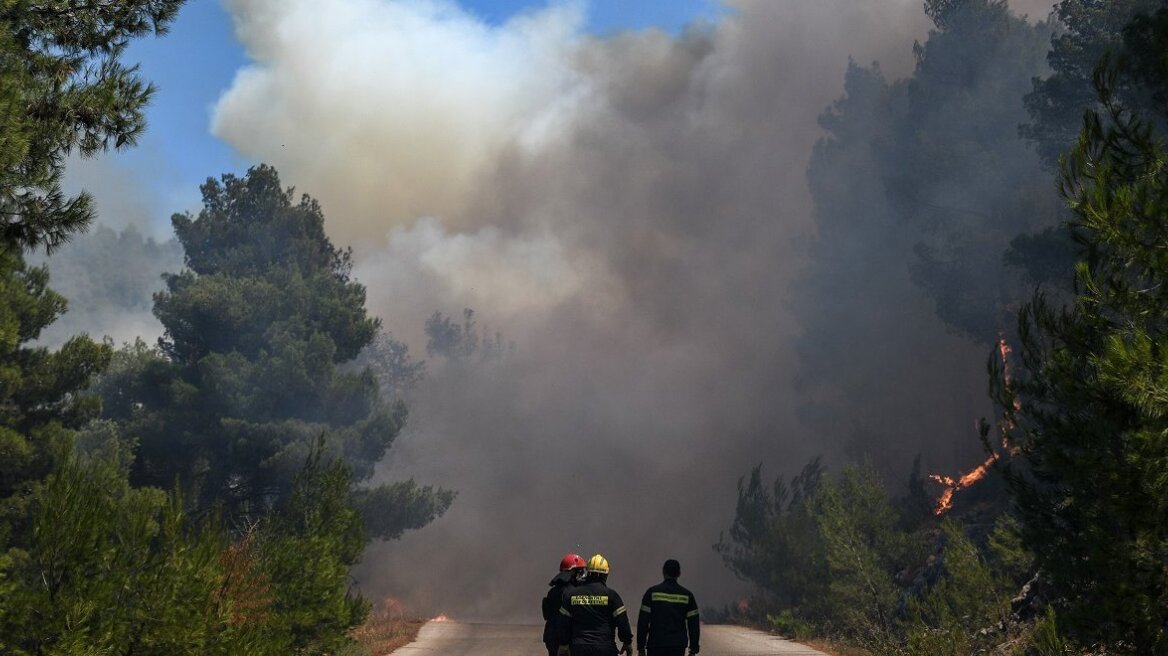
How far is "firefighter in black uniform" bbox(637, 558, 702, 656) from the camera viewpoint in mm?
11648

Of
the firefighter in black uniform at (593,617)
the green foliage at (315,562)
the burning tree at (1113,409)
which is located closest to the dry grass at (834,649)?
the green foliage at (315,562)

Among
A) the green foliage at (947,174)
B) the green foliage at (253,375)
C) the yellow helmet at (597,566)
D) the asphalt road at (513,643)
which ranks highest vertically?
the green foliage at (947,174)

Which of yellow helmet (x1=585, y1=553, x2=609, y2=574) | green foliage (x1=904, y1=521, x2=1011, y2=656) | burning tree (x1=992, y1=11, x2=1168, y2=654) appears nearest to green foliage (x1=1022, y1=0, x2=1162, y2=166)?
green foliage (x1=904, y1=521, x2=1011, y2=656)

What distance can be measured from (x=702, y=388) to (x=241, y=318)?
145 ft

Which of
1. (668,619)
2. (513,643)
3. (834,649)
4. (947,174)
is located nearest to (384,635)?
(513,643)

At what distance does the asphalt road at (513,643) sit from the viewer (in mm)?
23312

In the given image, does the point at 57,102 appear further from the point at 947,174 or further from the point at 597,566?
the point at 947,174

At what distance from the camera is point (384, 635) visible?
28125mm

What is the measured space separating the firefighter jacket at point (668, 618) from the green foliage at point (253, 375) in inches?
1126

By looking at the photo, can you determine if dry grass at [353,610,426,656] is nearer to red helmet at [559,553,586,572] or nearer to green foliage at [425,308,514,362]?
red helmet at [559,553,586,572]

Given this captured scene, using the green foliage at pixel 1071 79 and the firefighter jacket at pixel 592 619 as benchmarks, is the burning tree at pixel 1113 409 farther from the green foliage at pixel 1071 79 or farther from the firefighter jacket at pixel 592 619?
the green foliage at pixel 1071 79

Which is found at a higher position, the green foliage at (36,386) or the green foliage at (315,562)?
the green foliage at (36,386)

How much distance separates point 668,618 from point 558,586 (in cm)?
175

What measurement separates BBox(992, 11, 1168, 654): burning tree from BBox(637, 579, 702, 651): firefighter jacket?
351cm
